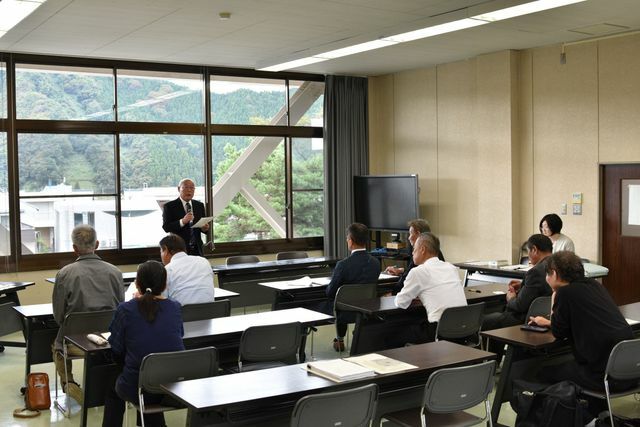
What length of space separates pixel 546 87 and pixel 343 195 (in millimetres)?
3496

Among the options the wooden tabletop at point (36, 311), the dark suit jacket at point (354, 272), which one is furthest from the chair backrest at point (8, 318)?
the dark suit jacket at point (354, 272)

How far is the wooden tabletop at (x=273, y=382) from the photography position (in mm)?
3334

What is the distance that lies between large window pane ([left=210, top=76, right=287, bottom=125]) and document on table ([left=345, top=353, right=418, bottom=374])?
7.05 m

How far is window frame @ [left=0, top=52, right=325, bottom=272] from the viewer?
358 inches

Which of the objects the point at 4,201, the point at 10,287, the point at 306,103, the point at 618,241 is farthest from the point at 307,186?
the point at 10,287

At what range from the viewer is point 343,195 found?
448 inches

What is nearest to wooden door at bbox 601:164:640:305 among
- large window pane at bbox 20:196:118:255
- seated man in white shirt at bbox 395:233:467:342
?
seated man in white shirt at bbox 395:233:467:342

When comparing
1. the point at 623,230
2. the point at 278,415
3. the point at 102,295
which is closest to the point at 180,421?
the point at 102,295

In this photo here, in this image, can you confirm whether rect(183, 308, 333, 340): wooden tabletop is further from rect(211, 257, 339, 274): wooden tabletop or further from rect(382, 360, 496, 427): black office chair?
rect(211, 257, 339, 274): wooden tabletop

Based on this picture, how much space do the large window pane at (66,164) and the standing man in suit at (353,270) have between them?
414 cm

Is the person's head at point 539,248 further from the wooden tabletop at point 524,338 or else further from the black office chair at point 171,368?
the black office chair at point 171,368

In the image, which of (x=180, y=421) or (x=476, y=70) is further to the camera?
(x=476, y=70)

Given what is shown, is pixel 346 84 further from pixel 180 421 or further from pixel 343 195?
pixel 180 421

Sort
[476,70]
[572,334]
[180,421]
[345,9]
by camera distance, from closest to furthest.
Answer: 1. [572,334]
2. [180,421]
3. [345,9]
4. [476,70]
